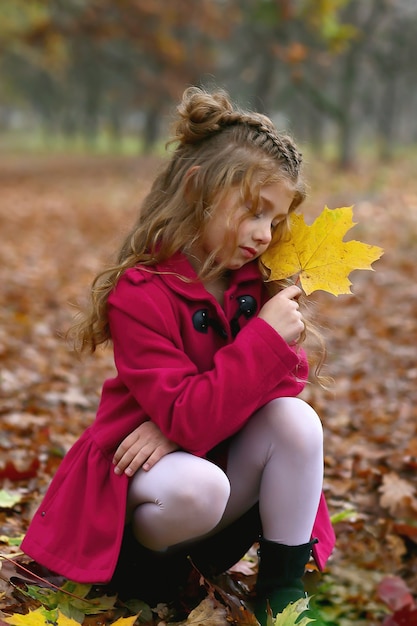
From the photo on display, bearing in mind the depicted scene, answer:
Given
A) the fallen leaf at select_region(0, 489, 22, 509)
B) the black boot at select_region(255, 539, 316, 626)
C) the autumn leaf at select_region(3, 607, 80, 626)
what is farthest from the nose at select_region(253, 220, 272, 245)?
the fallen leaf at select_region(0, 489, 22, 509)

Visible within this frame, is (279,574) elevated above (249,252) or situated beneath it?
A: situated beneath

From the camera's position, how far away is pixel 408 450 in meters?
3.32

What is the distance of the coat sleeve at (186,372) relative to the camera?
1.72m

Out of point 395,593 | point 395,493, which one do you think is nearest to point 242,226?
point 395,593

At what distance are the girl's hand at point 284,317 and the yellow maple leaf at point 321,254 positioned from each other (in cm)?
11

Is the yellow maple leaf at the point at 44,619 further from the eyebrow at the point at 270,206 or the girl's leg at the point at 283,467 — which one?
the eyebrow at the point at 270,206

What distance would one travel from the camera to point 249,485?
1.92 metres

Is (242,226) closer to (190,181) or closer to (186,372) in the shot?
(190,181)

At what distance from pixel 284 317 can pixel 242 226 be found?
26 cm

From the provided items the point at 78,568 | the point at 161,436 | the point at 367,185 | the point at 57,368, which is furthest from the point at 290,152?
the point at 367,185

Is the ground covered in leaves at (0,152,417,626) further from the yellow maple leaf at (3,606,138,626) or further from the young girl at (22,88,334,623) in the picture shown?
the young girl at (22,88,334,623)

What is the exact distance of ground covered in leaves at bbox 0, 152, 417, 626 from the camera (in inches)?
93.7

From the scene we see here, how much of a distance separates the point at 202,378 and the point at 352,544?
127cm

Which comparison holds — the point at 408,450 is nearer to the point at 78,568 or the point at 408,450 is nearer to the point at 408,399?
the point at 408,399
